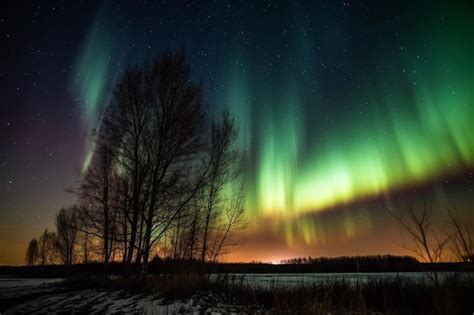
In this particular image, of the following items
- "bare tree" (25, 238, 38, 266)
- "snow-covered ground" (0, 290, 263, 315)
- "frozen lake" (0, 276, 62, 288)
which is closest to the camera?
"snow-covered ground" (0, 290, 263, 315)

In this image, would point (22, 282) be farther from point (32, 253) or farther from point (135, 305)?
point (32, 253)

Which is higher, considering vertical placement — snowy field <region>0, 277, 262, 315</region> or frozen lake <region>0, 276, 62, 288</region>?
snowy field <region>0, 277, 262, 315</region>

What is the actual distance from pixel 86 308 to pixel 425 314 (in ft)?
26.3

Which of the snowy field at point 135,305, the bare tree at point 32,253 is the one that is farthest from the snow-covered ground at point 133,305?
the bare tree at point 32,253

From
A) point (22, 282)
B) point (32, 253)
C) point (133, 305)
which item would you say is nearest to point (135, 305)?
point (133, 305)

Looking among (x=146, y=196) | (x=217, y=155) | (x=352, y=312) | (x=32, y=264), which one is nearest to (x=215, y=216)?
(x=217, y=155)

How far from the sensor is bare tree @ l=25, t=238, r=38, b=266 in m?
77.6

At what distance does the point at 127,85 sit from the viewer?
1397 cm

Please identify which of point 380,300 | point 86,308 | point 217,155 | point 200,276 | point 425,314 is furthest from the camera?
point 217,155

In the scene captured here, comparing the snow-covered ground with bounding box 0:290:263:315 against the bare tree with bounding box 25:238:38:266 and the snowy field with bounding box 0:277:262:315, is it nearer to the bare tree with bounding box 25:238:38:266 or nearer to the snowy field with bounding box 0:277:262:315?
the snowy field with bounding box 0:277:262:315

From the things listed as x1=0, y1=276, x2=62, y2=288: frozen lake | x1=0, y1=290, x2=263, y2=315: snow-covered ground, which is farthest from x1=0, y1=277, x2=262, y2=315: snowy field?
x1=0, y1=276, x2=62, y2=288: frozen lake

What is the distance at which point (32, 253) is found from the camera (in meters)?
79.4

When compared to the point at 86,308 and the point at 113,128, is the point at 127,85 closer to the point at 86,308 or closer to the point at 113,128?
the point at 113,128

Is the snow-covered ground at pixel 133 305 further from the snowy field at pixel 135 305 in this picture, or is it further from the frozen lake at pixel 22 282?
the frozen lake at pixel 22 282
